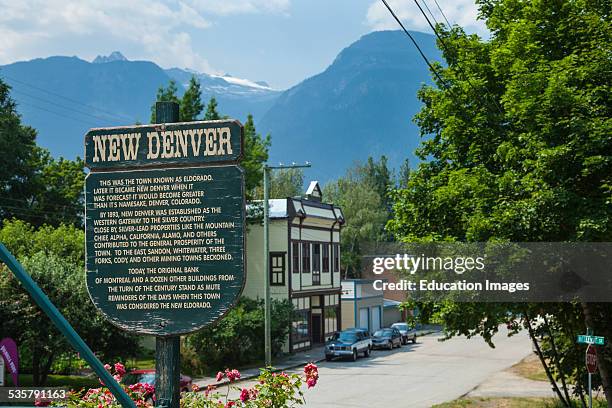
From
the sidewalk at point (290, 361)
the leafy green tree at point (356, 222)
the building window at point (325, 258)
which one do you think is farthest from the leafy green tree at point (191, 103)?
the leafy green tree at point (356, 222)

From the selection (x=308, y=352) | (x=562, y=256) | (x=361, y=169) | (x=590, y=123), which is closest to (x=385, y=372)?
(x=308, y=352)

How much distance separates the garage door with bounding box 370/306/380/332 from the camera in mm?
65625

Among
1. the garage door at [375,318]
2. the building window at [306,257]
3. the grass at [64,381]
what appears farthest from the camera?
the garage door at [375,318]

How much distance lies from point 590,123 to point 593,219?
208cm

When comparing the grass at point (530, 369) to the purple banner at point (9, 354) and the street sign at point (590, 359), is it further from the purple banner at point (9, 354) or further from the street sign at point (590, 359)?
the purple banner at point (9, 354)

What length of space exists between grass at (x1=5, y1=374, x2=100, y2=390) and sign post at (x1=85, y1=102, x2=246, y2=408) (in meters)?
24.4

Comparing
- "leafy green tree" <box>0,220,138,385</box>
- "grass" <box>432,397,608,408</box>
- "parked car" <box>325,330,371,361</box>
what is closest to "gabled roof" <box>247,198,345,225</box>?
"parked car" <box>325,330,371,361</box>

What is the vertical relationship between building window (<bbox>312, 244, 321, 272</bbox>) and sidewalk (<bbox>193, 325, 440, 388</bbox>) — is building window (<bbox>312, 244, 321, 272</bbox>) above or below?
above

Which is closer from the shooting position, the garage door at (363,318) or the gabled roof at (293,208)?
the gabled roof at (293,208)

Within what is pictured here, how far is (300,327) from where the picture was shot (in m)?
51.2

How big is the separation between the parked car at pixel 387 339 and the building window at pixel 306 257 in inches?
265

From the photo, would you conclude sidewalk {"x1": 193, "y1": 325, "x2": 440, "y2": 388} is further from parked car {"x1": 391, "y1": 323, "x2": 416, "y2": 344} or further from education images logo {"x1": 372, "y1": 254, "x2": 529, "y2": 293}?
education images logo {"x1": 372, "y1": 254, "x2": 529, "y2": 293}

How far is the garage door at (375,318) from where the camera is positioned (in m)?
65.6

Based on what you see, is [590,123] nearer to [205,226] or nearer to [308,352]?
[205,226]
